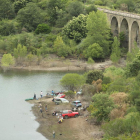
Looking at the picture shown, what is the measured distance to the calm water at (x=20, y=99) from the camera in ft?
188

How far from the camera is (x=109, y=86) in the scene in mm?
67938

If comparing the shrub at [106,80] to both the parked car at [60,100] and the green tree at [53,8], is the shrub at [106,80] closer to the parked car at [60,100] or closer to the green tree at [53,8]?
the parked car at [60,100]

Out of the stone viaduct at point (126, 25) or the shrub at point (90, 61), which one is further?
the stone viaduct at point (126, 25)

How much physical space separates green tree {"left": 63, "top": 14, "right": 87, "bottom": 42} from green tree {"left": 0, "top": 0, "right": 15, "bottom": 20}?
922 inches

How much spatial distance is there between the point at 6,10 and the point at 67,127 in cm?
7331

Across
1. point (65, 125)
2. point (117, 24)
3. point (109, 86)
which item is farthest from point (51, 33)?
point (65, 125)

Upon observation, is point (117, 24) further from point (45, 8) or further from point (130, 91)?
point (130, 91)

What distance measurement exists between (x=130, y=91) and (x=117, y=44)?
37485 millimetres

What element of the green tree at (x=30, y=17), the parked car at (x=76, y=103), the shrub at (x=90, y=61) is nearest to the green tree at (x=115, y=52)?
the shrub at (x=90, y=61)

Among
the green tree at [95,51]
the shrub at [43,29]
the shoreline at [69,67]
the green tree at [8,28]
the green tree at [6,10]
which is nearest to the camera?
the shoreline at [69,67]

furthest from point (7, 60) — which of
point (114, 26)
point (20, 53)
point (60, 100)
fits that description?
point (60, 100)

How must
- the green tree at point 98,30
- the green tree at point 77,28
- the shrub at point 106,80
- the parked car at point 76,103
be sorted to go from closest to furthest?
the parked car at point 76,103, the shrub at point 106,80, the green tree at point 98,30, the green tree at point 77,28

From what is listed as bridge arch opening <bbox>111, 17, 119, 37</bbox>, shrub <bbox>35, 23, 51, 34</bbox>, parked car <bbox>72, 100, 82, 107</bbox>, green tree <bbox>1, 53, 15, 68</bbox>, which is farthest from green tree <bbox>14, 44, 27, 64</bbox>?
parked car <bbox>72, 100, 82, 107</bbox>

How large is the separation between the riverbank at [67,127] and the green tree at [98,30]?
38476mm
